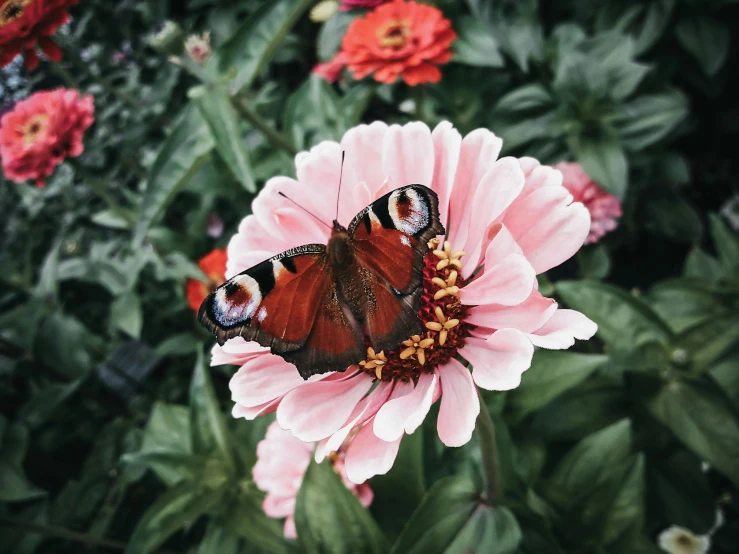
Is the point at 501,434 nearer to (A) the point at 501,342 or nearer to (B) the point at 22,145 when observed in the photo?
(A) the point at 501,342

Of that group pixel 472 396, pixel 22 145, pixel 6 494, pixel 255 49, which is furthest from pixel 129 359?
pixel 472 396

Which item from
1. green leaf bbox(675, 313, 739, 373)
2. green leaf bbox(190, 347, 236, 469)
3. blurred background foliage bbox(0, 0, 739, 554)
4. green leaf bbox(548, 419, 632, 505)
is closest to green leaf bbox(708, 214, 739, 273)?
blurred background foliage bbox(0, 0, 739, 554)

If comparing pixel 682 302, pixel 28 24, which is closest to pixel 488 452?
pixel 682 302

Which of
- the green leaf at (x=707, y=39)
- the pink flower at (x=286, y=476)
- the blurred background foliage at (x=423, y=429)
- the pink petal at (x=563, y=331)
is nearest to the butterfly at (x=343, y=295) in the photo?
the pink petal at (x=563, y=331)

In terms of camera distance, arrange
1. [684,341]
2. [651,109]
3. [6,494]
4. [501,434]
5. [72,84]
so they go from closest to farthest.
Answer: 1. [501,434]
2. [684,341]
3. [6,494]
4. [651,109]
5. [72,84]

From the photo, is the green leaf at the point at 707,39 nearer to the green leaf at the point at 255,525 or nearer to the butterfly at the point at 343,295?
the butterfly at the point at 343,295

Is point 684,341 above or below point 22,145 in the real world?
below

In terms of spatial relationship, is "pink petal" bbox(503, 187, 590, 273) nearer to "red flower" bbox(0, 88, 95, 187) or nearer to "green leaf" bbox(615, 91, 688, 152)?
"green leaf" bbox(615, 91, 688, 152)
